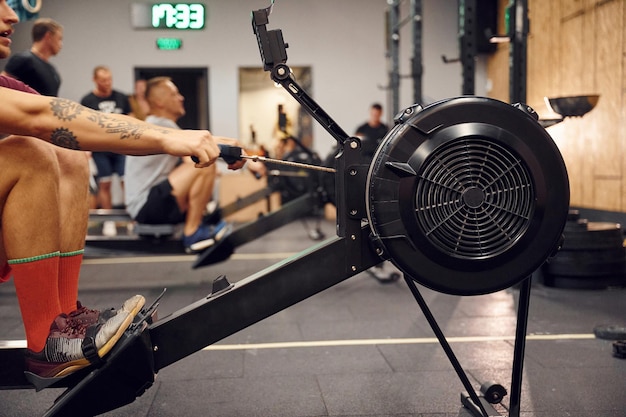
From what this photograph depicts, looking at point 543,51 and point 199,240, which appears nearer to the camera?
point 199,240

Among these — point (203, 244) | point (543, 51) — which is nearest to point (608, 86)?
point (543, 51)

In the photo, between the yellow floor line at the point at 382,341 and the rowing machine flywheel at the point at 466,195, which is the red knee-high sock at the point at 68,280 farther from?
the yellow floor line at the point at 382,341

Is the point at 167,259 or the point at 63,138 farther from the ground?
the point at 63,138

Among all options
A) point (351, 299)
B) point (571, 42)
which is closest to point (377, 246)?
point (351, 299)

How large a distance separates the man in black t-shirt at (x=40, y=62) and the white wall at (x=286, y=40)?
13.1 feet

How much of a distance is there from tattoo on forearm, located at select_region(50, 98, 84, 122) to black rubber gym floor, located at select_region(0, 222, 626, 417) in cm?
Answer: 81

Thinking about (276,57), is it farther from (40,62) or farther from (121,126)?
(40,62)

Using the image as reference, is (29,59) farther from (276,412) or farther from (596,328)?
(596,328)

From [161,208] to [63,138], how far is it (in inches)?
85.0

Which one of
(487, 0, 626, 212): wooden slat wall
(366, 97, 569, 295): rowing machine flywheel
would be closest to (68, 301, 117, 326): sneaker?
(366, 97, 569, 295): rowing machine flywheel

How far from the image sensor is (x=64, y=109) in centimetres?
118

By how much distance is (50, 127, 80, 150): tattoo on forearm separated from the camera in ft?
3.83

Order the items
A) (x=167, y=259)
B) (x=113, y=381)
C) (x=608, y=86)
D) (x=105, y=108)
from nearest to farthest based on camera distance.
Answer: (x=113, y=381)
(x=167, y=259)
(x=608, y=86)
(x=105, y=108)

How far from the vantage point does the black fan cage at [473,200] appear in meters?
1.25
